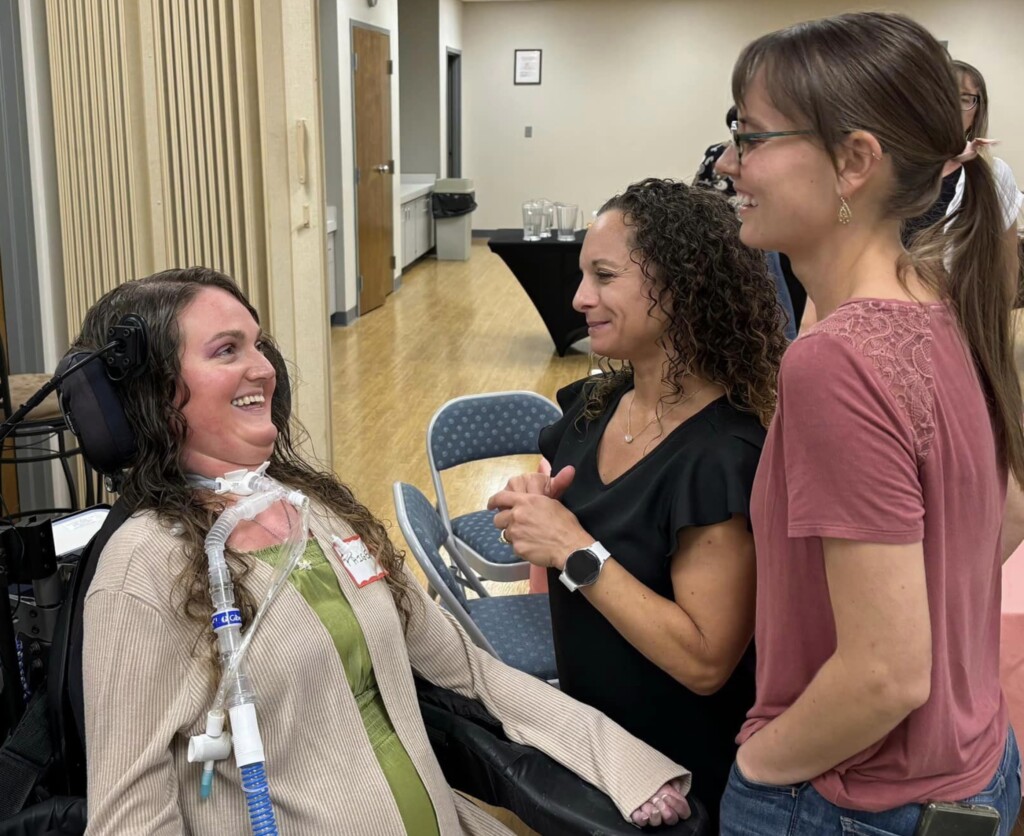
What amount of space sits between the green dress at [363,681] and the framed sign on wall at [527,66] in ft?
40.8

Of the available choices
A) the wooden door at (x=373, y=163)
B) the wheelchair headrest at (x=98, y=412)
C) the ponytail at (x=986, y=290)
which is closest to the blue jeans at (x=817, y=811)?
the ponytail at (x=986, y=290)

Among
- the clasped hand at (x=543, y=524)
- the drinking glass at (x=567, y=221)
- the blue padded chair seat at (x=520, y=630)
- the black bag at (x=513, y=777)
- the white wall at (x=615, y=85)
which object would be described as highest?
the white wall at (x=615, y=85)

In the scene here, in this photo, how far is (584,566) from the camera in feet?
4.58

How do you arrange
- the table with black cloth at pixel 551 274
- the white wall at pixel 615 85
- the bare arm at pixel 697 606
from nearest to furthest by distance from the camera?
the bare arm at pixel 697 606
the table with black cloth at pixel 551 274
the white wall at pixel 615 85

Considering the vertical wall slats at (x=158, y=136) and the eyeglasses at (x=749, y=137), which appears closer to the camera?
the eyeglasses at (x=749, y=137)

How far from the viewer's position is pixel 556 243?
272 inches

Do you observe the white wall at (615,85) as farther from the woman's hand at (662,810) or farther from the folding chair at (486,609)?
the woman's hand at (662,810)

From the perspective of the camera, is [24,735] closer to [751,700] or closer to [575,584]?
[575,584]

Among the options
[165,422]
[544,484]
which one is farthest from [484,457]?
[165,422]

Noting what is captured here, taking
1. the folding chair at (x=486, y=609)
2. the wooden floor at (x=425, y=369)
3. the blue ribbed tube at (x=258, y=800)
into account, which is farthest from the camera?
the wooden floor at (x=425, y=369)

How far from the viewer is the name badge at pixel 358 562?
1450 mm

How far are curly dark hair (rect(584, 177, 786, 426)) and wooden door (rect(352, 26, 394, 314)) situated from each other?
23.2 ft

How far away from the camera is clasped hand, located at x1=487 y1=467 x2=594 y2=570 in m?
1.42

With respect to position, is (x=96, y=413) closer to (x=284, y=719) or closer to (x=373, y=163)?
(x=284, y=719)
